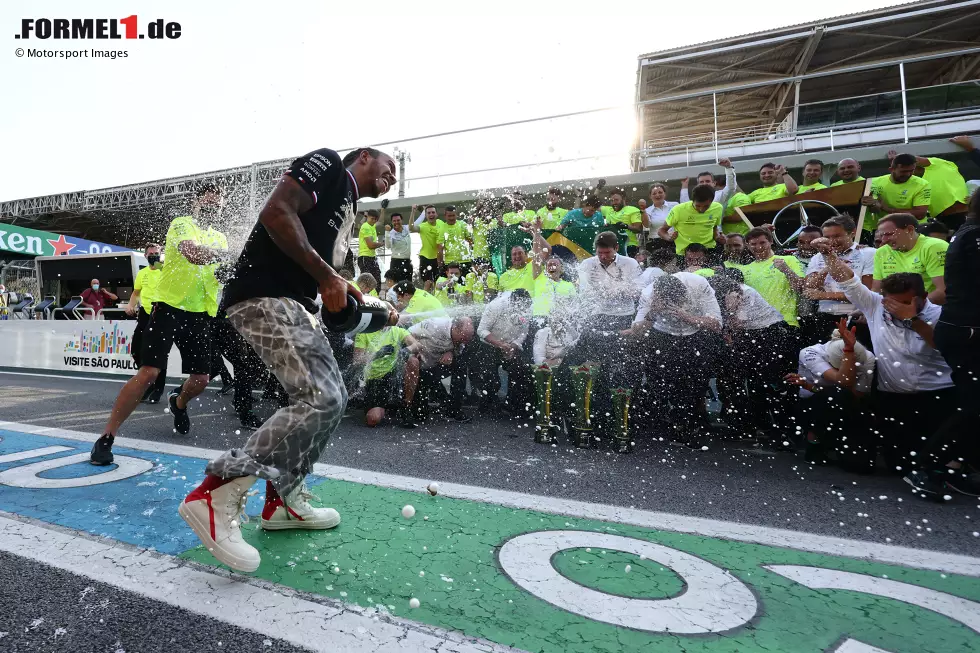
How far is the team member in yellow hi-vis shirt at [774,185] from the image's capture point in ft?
23.2

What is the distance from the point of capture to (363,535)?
94.3 inches

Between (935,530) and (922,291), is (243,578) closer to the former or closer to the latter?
(935,530)

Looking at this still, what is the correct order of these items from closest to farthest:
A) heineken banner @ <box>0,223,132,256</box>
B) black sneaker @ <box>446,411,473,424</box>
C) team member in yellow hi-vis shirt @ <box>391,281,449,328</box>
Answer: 1. black sneaker @ <box>446,411,473,424</box>
2. team member in yellow hi-vis shirt @ <box>391,281,449,328</box>
3. heineken banner @ <box>0,223,132,256</box>

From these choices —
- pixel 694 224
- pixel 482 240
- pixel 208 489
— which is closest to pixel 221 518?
pixel 208 489

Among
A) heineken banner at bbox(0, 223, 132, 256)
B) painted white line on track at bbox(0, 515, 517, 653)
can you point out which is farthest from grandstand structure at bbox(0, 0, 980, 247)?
heineken banner at bbox(0, 223, 132, 256)

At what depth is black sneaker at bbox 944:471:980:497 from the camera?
330 cm

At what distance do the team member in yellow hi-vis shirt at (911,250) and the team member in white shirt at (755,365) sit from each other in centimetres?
89

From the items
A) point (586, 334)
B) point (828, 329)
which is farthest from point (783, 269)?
point (586, 334)

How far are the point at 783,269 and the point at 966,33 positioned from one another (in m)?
13.6

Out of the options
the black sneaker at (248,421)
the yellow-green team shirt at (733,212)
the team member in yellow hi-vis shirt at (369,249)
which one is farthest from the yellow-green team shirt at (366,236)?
the yellow-green team shirt at (733,212)

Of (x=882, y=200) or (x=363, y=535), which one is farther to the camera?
(x=882, y=200)

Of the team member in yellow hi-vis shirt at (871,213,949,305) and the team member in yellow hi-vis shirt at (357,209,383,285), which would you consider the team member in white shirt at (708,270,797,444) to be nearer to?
the team member in yellow hi-vis shirt at (871,213,949,305)

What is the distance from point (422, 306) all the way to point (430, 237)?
12.1 ft

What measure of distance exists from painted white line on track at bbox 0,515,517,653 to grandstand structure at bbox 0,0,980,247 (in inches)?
176
